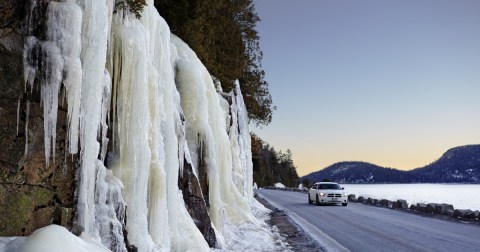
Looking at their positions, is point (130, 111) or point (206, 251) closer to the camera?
point (130, 111)

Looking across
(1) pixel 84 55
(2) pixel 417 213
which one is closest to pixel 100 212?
(1) pixel 84 55

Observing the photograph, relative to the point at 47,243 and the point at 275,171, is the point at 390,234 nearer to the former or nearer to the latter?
the point at 47,243

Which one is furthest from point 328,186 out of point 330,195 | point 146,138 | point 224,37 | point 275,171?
point 275,171

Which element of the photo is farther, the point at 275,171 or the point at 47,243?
the point at 275,171

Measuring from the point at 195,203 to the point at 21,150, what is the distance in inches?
Result: 237

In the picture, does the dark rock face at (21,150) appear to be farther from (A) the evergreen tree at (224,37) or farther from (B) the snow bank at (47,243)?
(A) the evergreen tree at (224,37)

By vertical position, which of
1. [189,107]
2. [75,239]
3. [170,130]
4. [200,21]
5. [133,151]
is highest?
[200,21]

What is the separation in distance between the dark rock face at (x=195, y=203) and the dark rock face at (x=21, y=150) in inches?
208

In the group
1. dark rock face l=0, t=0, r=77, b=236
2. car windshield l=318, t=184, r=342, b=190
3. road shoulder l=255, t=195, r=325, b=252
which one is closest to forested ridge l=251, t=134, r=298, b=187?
car windshield l=318, t=184, r=342, b=190

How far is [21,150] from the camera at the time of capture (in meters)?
5.16

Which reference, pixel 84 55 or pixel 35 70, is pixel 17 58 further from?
pixel 84 55

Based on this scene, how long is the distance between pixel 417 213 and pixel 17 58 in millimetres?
21684

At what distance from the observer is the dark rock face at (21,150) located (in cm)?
502

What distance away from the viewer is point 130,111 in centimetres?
718
